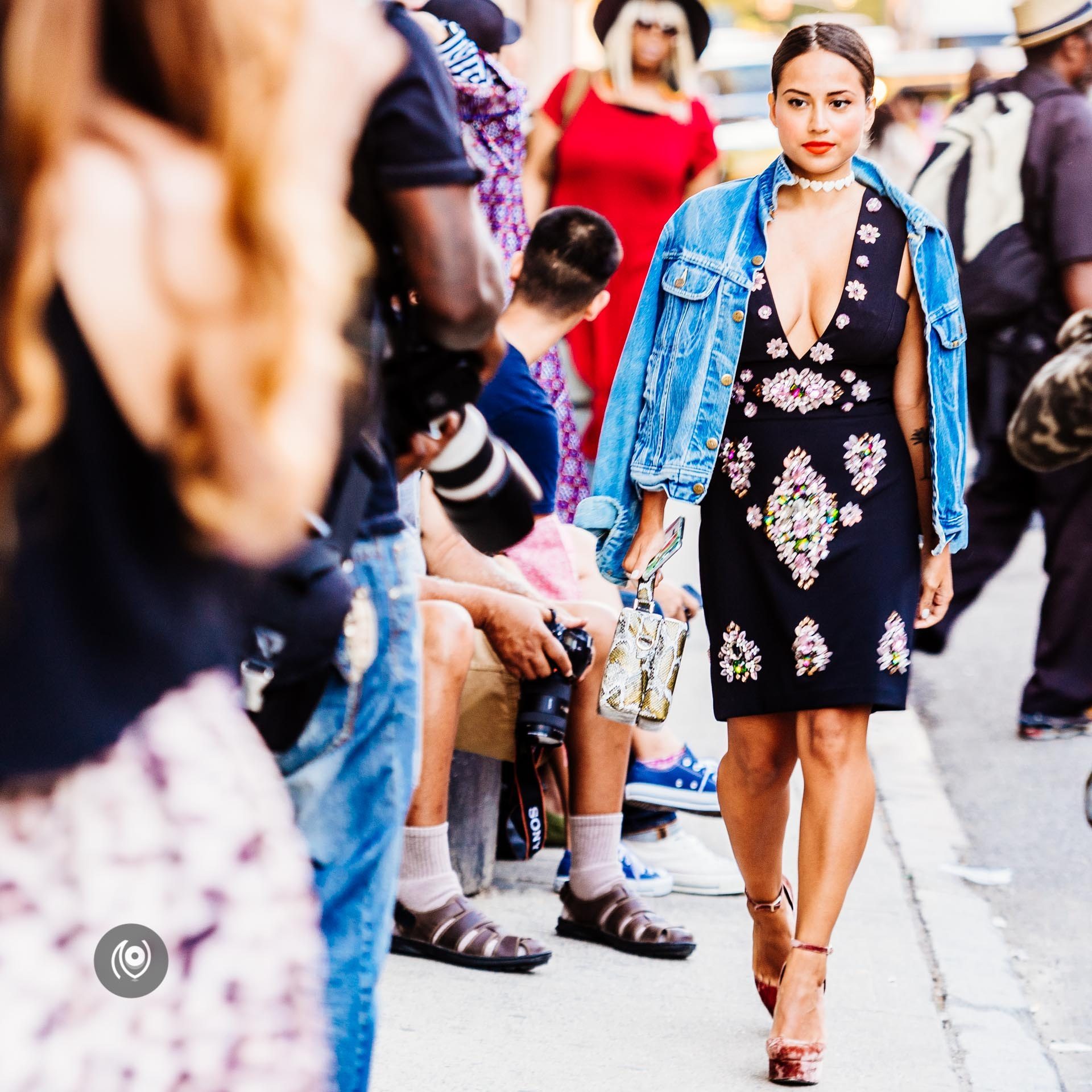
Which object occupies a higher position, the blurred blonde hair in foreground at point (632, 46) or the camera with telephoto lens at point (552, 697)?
the blurred blonde hair in foreground at point (632, 46)

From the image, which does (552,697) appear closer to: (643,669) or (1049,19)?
(643,669)

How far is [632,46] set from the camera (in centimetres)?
732

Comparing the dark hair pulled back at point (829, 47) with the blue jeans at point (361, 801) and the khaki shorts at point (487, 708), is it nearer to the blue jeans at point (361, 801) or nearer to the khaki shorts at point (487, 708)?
the khaki shorts at point (487, 708)

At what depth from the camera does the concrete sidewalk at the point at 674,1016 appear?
3463mm

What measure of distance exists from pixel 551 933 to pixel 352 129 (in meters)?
3.14

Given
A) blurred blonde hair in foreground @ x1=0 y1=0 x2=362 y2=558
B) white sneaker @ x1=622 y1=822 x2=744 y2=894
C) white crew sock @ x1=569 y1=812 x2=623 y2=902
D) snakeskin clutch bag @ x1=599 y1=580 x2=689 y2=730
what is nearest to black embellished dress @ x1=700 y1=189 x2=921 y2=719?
snakeskin clutch bag @ x1=599 y1=580 x2=689 y2=730

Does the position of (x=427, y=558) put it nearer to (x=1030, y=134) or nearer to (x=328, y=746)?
(x=328, y=746)

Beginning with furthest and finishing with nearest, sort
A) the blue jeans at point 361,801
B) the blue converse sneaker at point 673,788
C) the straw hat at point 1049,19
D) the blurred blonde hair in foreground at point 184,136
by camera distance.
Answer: the straw hat at point 1049,19, the blue converse sneaker at point 673,788, the blue jeans at point 361,801, the blurred blonde hair in foreground at point 184,136

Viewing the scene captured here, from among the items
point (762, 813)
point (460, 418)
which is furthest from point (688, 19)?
point (460, 418)

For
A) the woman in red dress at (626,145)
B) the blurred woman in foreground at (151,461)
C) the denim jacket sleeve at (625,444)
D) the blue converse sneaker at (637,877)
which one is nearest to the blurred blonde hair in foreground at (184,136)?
the blurred woman in foreground at (151,461)

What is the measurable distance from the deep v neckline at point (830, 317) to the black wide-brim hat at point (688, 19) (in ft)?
13.1

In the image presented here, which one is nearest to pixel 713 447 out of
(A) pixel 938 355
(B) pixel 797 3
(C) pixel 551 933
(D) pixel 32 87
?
(A) pixel 938 355

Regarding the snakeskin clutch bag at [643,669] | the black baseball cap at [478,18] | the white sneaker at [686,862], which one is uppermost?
the black baseball cap at [478,18]

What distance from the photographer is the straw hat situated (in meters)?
6.78
